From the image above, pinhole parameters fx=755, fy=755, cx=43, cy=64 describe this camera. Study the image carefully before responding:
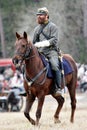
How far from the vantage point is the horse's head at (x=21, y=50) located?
54.3 feet

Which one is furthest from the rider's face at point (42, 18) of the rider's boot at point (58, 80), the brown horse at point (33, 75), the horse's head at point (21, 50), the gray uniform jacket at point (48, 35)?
the rider's boot at point (58, 80)

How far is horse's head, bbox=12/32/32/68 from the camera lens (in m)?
16.6

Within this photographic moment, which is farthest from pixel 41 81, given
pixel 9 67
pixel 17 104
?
pixel 9 67

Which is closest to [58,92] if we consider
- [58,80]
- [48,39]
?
[58,80]

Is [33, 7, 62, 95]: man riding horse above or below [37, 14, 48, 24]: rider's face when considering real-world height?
below

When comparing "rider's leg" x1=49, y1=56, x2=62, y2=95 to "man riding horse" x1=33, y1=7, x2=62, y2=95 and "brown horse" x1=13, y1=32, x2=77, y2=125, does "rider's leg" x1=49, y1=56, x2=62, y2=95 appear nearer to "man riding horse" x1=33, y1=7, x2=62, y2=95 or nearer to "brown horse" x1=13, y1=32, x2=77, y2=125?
"man riding horse" x1=33, y1=7, x2=62, y2=95

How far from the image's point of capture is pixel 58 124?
17516 mm

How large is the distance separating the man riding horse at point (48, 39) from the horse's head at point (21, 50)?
22.6 inches

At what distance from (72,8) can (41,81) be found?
36.0 m

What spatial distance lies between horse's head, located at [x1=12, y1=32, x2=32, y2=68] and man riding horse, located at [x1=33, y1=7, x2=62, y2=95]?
57 cm

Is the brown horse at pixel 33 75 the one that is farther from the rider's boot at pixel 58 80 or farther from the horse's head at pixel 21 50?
the rider's boot at pixel 58 80

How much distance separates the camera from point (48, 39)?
17672 mm

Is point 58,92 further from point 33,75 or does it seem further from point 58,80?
point 33,75

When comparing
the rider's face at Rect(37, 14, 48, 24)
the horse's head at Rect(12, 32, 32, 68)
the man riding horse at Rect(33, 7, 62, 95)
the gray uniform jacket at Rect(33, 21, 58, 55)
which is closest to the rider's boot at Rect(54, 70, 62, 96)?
the man riding horse at Rect(33, 7, 62, 95)
